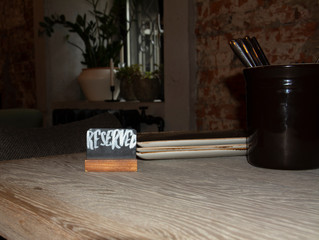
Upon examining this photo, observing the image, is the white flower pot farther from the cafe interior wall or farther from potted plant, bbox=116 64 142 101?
the cafe interior wall

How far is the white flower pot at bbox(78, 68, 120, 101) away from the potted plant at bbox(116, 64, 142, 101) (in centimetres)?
10

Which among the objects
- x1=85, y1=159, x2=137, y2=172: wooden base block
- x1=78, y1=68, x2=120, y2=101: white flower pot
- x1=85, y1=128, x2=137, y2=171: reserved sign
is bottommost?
x1=85, y1=159, x2=137, y2=172: wooden base block

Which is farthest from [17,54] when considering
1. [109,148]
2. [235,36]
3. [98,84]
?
[109,148]

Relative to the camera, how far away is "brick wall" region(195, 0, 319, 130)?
6.40ft

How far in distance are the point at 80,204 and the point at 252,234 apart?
216 mm

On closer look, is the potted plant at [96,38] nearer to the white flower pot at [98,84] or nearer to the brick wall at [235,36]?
the white flower pot at [98,84]

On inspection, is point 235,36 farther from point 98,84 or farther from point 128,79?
point 98,84

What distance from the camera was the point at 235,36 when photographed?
88.7 inches

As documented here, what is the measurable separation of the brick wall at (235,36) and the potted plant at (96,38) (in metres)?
0.96

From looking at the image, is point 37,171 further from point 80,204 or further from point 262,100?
point 262,100

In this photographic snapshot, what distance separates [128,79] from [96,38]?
3.15 ft

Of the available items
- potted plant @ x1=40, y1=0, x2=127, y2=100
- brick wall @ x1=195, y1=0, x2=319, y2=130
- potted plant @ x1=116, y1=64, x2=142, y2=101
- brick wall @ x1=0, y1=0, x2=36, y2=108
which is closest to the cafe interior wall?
brick wall @ x1=195, y1=0, x2=319, y2=130

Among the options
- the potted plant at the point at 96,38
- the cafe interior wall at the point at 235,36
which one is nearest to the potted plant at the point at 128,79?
A: the potted plant at the point at 96,38

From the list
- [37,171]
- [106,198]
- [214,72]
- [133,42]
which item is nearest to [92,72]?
[133,42]
